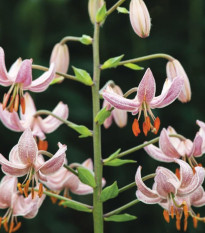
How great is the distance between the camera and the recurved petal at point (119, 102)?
50.0 inches

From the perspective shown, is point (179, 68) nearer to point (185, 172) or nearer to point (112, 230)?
point (185, 172)

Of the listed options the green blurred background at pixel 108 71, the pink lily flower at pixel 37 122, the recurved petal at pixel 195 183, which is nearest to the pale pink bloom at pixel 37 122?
the pink lily flower at pixel 37 122

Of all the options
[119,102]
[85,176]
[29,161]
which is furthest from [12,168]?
[119,102]

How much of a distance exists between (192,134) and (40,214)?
84 cm

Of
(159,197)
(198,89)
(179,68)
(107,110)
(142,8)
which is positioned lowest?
(159,197)

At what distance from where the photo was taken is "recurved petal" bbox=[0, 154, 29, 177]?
4.22 feet

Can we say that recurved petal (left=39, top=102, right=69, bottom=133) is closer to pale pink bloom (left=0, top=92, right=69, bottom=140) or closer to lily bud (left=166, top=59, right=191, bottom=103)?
pale pink bloom (left=0, top=92, right=69, bottom=140)

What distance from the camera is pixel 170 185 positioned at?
1320 mm

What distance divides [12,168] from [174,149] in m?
0.42

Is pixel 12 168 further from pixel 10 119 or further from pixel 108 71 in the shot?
pixel 108 71

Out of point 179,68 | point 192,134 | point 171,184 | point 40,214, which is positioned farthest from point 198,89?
point 171,184

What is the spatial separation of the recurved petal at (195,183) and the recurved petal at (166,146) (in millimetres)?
111

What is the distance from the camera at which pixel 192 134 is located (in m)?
2.71

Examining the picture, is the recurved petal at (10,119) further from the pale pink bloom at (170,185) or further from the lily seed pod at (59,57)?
the pale pink bloom at (170,185)
